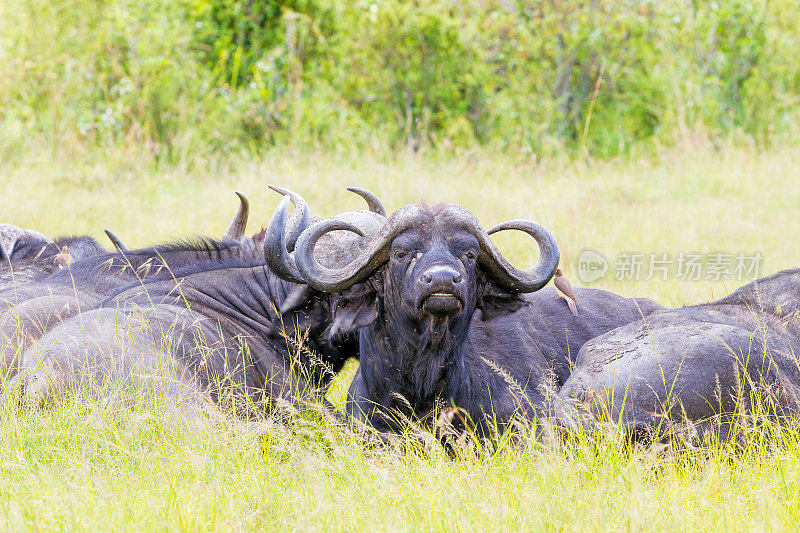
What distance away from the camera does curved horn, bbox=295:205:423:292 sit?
4.50 metres

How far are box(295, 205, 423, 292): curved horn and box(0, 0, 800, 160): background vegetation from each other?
8052 millimetres

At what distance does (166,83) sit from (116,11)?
51.3 inches

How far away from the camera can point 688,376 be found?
14.7 feet

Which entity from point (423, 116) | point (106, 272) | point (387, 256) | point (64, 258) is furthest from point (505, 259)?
point (423, 116)

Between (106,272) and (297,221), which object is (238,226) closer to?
(106,272)

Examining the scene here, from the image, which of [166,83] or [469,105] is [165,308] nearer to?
[166,83]

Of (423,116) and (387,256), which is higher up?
(387,256)

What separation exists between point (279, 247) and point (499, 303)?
46.7 inches

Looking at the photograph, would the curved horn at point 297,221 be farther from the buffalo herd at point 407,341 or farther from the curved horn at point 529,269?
the curved horn at point 529,269

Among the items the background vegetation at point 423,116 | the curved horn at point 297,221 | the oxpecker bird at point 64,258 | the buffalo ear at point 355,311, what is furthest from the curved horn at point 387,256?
the oxpecker bird at point 64,258

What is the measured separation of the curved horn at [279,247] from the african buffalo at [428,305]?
0.61ft

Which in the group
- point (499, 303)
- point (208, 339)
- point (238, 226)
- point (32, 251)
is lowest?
point (32, 251)

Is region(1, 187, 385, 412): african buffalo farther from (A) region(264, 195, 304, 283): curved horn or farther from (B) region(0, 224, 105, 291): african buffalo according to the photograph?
(B) region(0, 224, 105, 291): african buffalo

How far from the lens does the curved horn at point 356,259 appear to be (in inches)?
177
